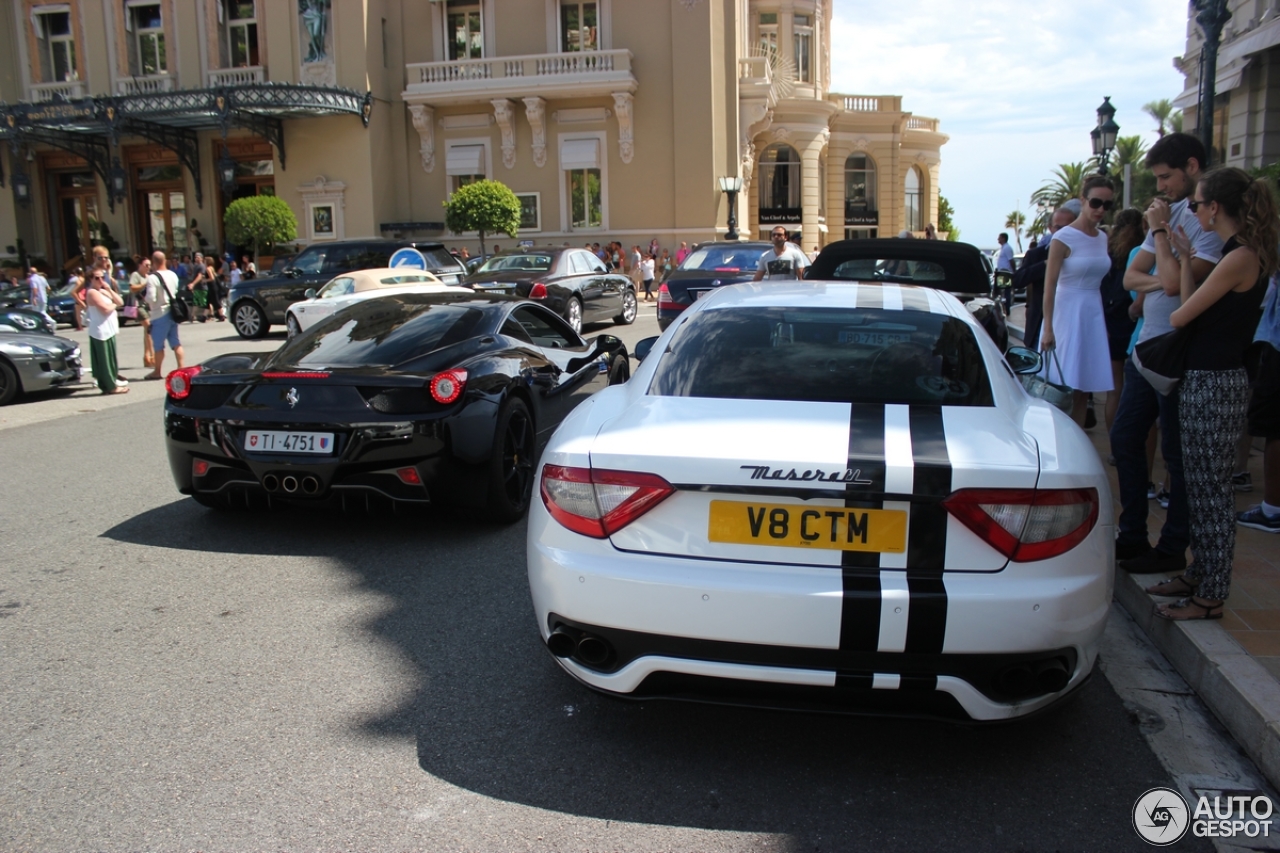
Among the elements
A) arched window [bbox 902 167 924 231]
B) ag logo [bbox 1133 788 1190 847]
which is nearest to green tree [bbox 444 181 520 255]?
arched window [bbox 902 167 924 231]

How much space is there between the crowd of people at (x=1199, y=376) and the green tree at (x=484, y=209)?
26.0 meters

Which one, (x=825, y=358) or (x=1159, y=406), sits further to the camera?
(x=1159, y=406)

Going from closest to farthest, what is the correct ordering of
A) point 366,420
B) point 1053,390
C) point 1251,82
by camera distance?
1. point 366,420
2. point 1053,390
3. point 1251,82

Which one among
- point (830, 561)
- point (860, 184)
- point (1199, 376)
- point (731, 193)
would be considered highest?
point (860, 184)

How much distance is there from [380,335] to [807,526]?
3667 millimetres

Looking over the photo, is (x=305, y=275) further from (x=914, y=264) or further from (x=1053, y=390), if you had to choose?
(x=1053, y=390)

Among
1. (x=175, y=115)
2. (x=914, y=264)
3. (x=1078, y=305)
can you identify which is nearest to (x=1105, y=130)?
(x=914, y=264)

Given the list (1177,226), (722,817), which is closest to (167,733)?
(722,817)

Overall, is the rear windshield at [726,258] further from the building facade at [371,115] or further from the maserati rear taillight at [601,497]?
the building facade at [371,115]

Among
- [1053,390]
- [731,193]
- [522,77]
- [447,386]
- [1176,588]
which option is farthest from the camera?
[522,77]

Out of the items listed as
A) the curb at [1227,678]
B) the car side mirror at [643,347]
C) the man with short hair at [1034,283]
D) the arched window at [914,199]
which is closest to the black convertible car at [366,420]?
the car side mirror at [643,347]

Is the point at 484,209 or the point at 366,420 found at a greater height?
the point at 484,209

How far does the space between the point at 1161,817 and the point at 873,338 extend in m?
1.80

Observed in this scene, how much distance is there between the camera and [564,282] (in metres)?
16.6
